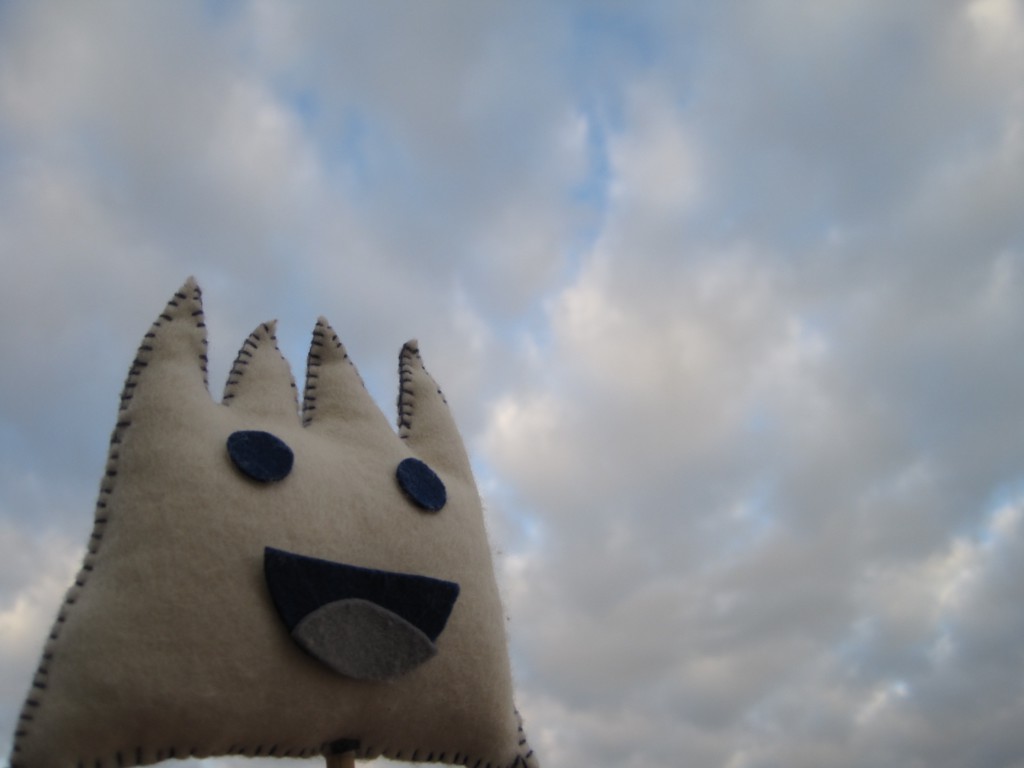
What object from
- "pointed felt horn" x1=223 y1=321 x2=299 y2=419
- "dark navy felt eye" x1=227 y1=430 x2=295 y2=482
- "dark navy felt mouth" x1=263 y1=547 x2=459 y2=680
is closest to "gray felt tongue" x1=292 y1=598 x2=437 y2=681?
"dark navy felt mouth" x1=263 y1=547 x2=459 y2=680

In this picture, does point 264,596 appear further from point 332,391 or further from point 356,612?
point 332,391

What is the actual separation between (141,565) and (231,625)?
30cm

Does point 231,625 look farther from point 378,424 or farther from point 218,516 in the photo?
point 378,424

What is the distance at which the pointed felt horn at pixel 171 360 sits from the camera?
306 centimetres

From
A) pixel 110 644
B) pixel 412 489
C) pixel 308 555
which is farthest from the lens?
pixel 412 489

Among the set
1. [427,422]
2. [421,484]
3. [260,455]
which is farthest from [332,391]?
[260,455]

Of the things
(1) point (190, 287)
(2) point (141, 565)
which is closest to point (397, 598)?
(2) point (141, 565)

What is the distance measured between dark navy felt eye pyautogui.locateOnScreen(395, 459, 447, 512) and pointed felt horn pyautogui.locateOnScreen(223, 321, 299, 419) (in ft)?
1.45

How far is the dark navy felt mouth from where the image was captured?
2.83 metres

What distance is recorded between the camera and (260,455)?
3027 millimetres

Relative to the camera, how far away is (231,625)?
8.98 feet

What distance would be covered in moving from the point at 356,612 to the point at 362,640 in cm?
9

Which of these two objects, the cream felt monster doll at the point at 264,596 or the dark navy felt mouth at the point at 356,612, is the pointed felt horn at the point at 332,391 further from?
the dark navy felt mouth at the point at 356,612

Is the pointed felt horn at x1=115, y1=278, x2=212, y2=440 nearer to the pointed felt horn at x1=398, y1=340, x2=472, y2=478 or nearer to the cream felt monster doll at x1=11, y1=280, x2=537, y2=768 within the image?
the cream felt monster doll at x1=11, y1=280, x2=537, y2=768
